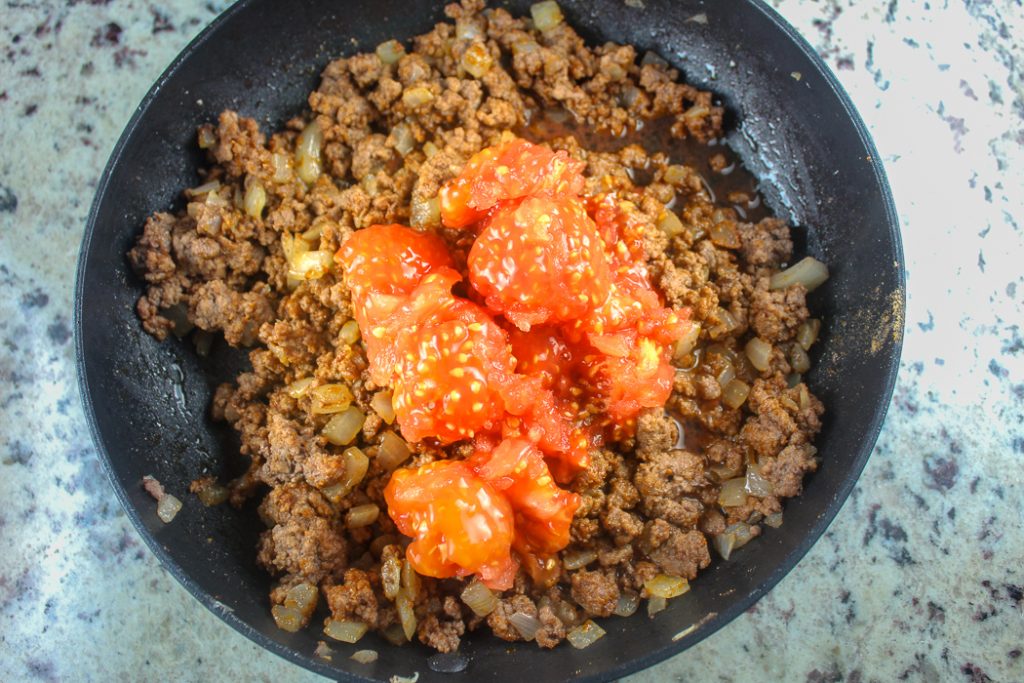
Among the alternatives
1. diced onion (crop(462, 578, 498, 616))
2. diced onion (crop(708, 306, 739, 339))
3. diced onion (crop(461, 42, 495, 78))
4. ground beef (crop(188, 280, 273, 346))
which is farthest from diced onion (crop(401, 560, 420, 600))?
diced onion (crop(461, 42, 495, 78))

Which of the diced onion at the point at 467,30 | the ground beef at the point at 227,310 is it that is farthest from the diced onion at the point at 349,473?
the diced onion at the point at 467,30

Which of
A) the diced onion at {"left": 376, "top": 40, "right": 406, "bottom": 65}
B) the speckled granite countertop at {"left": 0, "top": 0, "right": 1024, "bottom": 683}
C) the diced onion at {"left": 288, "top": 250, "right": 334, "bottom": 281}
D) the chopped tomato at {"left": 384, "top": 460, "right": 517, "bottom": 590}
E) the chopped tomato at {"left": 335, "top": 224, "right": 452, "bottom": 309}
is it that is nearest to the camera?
the chopped tomato at {"left": 384, "top": 460, "right": 517, "bottom": 590}

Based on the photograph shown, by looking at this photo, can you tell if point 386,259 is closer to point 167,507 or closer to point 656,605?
point 167,507

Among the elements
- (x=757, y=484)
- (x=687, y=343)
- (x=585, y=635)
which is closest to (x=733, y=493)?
(x=757, y=484)

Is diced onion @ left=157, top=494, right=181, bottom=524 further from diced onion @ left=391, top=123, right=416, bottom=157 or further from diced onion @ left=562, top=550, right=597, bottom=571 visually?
diced onion @ left=391, top=123, right=416, bottom=157

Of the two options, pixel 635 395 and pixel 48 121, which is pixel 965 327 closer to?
pixel 635 395

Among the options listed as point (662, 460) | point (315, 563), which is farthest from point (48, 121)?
point (662, 460)

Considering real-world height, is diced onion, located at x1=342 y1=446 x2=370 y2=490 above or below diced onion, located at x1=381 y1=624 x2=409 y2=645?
above
